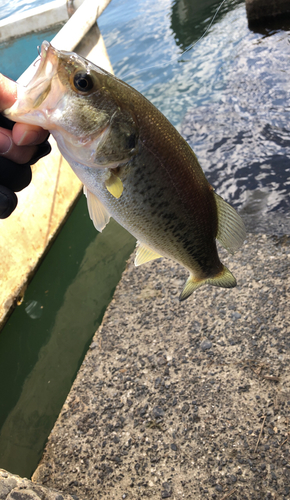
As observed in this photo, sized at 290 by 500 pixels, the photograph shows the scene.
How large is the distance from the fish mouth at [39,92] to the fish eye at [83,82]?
0.26ft

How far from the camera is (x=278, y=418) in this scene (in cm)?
259

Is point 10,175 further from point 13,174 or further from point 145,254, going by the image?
point 145,254

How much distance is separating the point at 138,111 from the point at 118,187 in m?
0.31

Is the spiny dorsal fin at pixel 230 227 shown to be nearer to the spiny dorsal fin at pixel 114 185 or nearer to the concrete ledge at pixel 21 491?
the spiny dorsal fin at pixel 114 185

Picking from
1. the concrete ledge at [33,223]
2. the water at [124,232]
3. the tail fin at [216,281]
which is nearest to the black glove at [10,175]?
the tail fin at [216,281]

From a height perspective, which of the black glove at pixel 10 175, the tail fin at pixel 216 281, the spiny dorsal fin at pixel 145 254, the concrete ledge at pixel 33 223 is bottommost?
the concrete ledge at pixel 33 223

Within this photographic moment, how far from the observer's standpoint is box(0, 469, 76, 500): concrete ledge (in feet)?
6.37

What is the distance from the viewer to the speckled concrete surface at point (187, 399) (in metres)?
2.49

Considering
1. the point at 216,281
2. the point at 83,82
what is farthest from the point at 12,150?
the point at 216,281

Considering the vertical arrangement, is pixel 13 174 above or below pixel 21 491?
above

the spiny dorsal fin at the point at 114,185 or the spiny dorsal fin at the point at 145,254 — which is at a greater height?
the spiny dorsal fin at the point at 114,185

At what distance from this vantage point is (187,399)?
2.92m

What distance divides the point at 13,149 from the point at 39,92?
295 mm

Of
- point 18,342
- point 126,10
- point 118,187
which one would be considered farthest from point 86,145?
point 126,10
